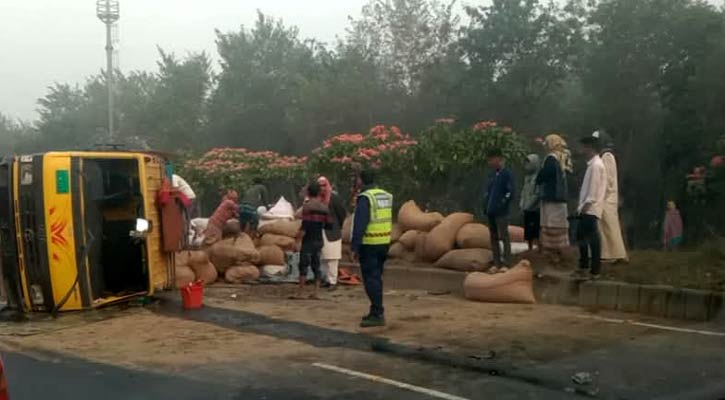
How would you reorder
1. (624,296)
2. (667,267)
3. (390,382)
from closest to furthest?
(390,382), (624,296), (667,267)

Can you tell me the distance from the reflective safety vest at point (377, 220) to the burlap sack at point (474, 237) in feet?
9.87

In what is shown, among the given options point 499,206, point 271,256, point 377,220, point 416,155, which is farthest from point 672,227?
point 377,220

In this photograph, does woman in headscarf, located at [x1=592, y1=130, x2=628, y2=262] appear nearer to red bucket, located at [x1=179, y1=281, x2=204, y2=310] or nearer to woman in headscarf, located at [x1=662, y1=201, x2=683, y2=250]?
red bucket, located at [x1=179, y1=281, x2=204, y2=310]

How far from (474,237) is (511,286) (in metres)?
1.76

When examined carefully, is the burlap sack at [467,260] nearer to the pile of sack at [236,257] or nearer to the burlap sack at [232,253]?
the pile of sack at [236,257]

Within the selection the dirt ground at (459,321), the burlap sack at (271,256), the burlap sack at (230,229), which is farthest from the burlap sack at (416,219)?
the burlap sack at (230,229)

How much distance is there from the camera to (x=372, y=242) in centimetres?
931

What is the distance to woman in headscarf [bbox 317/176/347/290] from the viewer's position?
12398 mm

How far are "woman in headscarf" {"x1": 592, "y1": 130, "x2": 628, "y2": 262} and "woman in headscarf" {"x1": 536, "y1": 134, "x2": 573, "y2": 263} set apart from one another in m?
0.54

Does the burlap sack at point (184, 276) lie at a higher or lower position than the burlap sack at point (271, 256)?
lower

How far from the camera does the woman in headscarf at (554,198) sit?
35.9 ft

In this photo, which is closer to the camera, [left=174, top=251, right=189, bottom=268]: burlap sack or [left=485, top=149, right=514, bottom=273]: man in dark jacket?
[left=485, top=149, right=514, bottom=273]: man in dark jacket

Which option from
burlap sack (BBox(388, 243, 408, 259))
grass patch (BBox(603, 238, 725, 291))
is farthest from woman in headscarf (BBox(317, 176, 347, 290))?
grass patch (BBox(603, 238, 725, 291))

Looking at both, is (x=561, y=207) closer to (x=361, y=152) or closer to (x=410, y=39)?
(x=361, y=152)
